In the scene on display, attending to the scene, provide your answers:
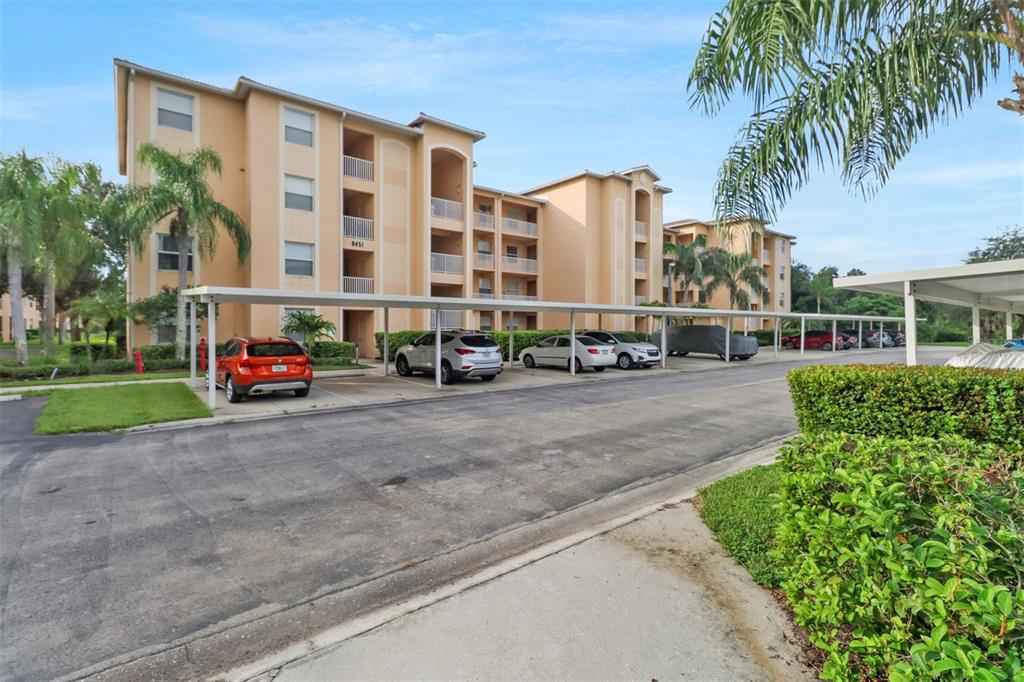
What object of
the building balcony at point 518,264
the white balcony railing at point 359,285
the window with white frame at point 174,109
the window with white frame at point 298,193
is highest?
the window with white frame at point 174,109

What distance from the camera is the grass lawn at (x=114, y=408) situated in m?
9.17

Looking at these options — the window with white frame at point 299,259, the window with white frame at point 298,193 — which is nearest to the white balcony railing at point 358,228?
the window with white frame at point 298,193

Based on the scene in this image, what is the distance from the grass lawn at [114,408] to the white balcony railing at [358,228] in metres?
12.0

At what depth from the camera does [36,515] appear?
16.5ft

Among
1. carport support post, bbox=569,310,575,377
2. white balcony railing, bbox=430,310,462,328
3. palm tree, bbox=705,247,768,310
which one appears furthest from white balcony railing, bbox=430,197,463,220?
palm tree, bbox=705,247,768,310

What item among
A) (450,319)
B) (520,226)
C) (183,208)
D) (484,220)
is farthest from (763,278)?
(183,208)

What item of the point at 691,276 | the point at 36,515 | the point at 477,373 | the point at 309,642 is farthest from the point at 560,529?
the point at 691,276

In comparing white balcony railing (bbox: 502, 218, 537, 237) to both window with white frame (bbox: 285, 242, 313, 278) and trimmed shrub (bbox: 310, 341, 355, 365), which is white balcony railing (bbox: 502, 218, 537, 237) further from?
trimmed shrub (bbox: 310, 341, 355, 365)

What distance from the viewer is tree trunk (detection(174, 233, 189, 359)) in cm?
1838

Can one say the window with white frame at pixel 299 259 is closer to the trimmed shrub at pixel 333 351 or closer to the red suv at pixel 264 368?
the trimmed shrub at pixel 333 351

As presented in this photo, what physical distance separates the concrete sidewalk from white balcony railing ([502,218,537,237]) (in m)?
30.5

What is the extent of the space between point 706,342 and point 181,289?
25091 millimetres

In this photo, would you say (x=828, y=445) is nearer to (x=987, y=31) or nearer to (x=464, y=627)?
(x=464, y=627)

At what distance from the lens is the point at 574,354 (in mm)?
19656
